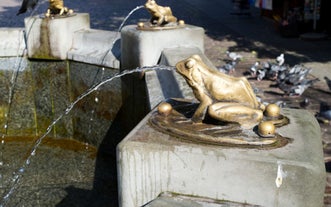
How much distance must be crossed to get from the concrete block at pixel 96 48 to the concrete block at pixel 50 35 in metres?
0.13

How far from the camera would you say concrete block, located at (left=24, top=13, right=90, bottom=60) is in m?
7.46

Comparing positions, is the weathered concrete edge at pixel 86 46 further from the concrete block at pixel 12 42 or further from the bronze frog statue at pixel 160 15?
the bronze frog statue at pixel 160 15

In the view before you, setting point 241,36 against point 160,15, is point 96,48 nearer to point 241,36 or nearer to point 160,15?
point 160,15

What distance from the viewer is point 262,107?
301cm

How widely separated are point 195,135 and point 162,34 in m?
3.32

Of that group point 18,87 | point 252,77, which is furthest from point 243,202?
point 252,77

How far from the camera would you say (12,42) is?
791 centimetres

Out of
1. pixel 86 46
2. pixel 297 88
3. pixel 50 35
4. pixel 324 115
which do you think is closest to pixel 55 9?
pixel 50 35

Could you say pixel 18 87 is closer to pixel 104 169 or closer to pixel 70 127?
pixel 70 127

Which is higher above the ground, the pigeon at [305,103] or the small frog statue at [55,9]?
the small frog statue at [55,9]

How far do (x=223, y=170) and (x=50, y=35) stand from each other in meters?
5.66

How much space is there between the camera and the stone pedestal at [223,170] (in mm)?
2385

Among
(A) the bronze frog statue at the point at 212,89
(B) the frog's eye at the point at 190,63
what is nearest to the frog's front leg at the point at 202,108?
(A) the bronze frog statue at the point at 212,89

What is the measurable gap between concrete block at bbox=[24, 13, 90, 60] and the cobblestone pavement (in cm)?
344
